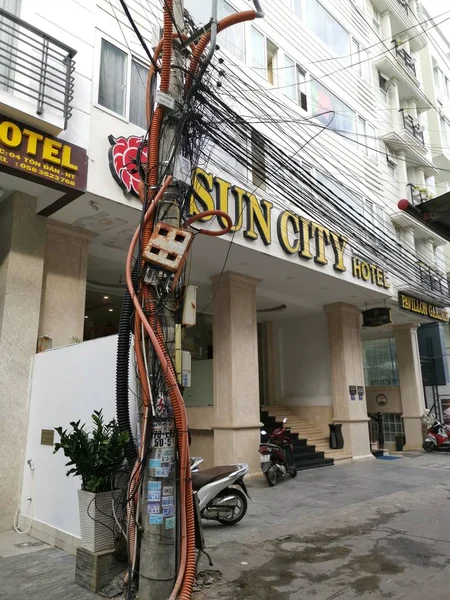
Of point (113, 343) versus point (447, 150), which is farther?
point (447, 150)

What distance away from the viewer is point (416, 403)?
16.1m

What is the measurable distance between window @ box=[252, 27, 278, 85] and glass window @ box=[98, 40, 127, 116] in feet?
12.1

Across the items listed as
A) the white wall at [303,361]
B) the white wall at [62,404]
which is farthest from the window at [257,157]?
the white wall at [303,361]

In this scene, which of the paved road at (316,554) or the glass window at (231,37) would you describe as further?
the glass window at (231,37)

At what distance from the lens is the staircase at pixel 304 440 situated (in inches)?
454

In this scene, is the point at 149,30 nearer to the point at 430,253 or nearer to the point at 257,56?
the point at 257,56

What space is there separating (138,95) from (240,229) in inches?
109

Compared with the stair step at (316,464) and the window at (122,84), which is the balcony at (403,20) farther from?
the stair step at (316,464)

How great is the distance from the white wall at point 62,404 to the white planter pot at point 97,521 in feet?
2.42

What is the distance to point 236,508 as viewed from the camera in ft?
20.2

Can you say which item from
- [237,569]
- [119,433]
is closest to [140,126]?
[119,433]

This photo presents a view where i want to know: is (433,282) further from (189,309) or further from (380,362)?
(189,309)

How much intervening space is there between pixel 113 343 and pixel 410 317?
12.9 m

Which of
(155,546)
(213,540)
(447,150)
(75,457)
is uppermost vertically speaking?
(447,150)
